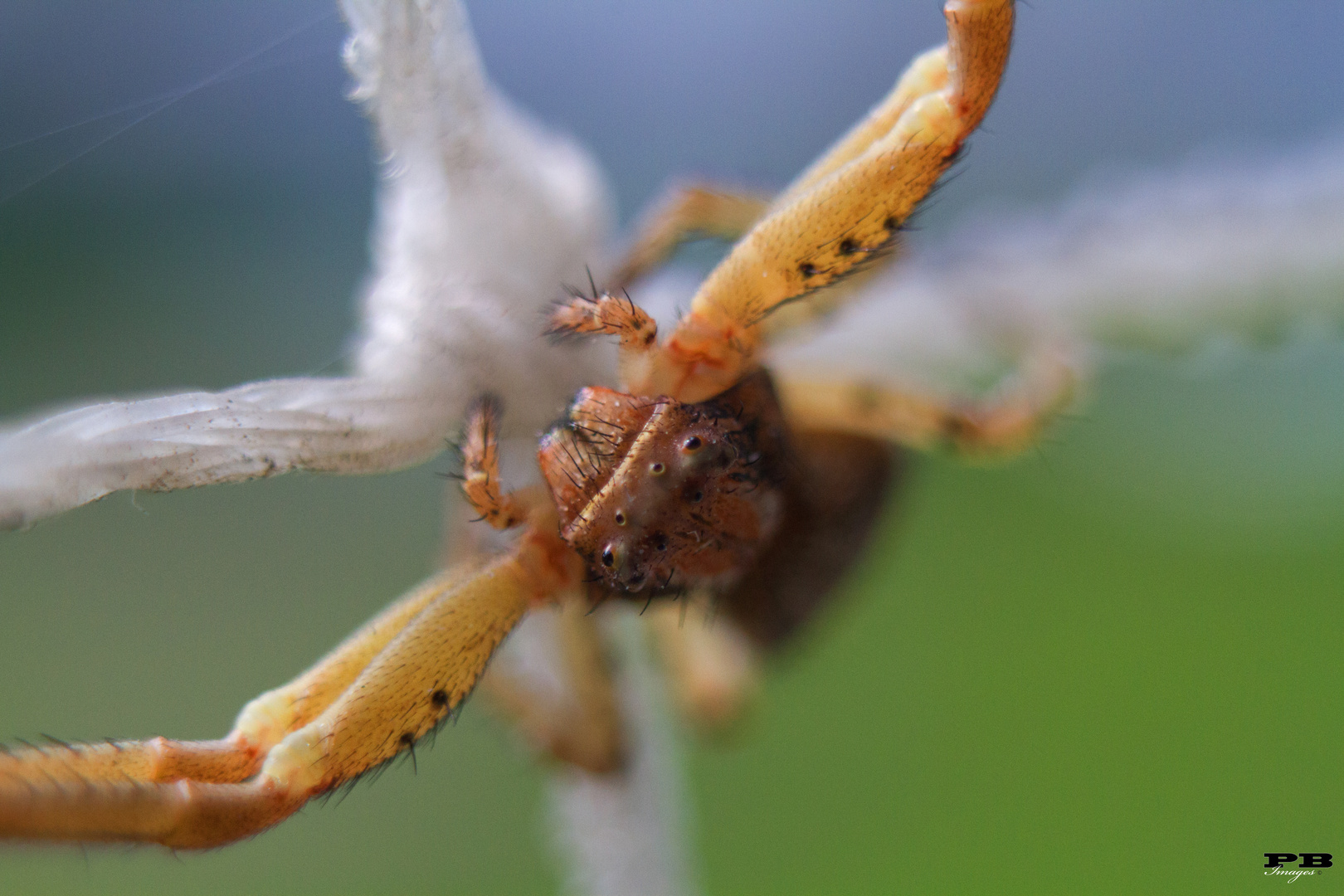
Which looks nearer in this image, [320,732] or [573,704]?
[320,732]

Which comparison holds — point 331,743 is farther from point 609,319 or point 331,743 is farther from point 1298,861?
point 1298,861

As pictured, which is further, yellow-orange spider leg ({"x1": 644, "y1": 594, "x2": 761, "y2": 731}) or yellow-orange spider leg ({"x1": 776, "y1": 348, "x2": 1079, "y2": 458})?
yellow-orange spider leg ({"x1": 644, "y1": 594, "x2": 761, "y2": 731})

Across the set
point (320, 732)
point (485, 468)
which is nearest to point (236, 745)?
point (320, 732)

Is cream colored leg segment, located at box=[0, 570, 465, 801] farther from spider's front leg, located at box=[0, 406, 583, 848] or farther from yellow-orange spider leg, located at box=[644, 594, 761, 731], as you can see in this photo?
yellow-orange spider leg, located at box=[644, 594, 761, 731]

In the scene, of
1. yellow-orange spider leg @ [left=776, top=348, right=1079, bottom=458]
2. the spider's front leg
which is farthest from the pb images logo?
the spider's front leg

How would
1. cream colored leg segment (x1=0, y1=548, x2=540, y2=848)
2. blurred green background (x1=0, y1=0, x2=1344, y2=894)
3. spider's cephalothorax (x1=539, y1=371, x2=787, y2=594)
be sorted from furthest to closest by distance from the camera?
blurred green background (x1=0, y1=0, x2=1344, y2=894) < spider's cephalothorax (x1=539, y1=371, x2=787, y2=594) < cream colored leg segment (x1=0, y1=548, x2=540, y2=848)

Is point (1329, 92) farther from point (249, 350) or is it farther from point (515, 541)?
point (249, 350)
